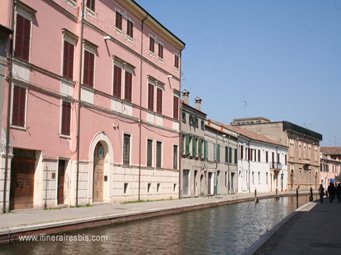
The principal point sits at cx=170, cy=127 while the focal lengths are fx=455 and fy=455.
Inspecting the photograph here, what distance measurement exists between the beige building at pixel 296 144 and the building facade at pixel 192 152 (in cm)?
2978

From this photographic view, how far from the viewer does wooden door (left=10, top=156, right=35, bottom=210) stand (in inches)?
725

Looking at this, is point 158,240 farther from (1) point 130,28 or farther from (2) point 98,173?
(1) point 130,28

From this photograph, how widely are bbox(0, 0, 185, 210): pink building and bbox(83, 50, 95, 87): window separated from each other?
5cm

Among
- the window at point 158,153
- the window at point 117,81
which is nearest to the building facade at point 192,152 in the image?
the window at point 158,153

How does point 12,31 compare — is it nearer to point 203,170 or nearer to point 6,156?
point 6,156

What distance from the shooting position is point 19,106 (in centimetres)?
1842

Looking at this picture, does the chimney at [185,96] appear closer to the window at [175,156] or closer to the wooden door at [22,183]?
the window at [175,156]

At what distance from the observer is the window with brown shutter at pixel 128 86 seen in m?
27.9

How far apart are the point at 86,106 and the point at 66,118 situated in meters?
A: 1.80

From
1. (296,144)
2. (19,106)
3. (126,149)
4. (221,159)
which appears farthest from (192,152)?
(296,144)

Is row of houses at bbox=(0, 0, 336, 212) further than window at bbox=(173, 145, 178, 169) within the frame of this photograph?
No

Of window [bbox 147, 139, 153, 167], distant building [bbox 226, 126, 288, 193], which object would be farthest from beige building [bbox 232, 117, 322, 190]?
window [bbox 147, 139, 153, 167]

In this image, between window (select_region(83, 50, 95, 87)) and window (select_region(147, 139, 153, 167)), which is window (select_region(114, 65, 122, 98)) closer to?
window (select_region(83, 50, 95, 87))

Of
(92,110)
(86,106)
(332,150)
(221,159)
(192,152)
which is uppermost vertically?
(332,150)
